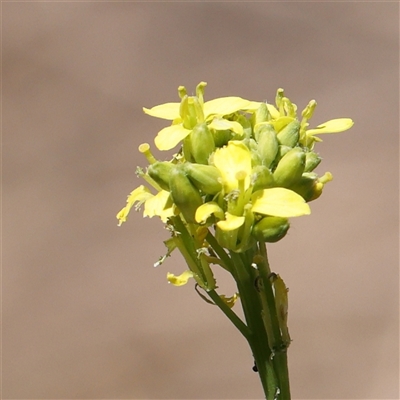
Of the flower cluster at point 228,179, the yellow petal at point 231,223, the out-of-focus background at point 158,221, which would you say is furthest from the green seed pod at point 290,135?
the out-of-focus background at point 158,221

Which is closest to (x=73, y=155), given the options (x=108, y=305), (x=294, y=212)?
(x=108, y=305)

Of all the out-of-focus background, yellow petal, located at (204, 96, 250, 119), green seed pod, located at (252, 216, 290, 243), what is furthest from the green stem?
the out-of-focus background

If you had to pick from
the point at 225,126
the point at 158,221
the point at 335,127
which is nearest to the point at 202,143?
the point at 225,126

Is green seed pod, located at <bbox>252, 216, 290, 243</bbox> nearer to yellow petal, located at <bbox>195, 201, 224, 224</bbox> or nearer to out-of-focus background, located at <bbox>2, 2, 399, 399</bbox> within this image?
yellow petal, located at <bbox>195, 201, 224, 224</bbox>

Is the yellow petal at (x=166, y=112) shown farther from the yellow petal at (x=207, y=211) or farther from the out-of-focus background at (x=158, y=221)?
the out-of-focus background at (x=158, y=221)

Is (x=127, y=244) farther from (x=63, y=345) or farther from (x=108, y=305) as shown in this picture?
(x=63, y=345)
